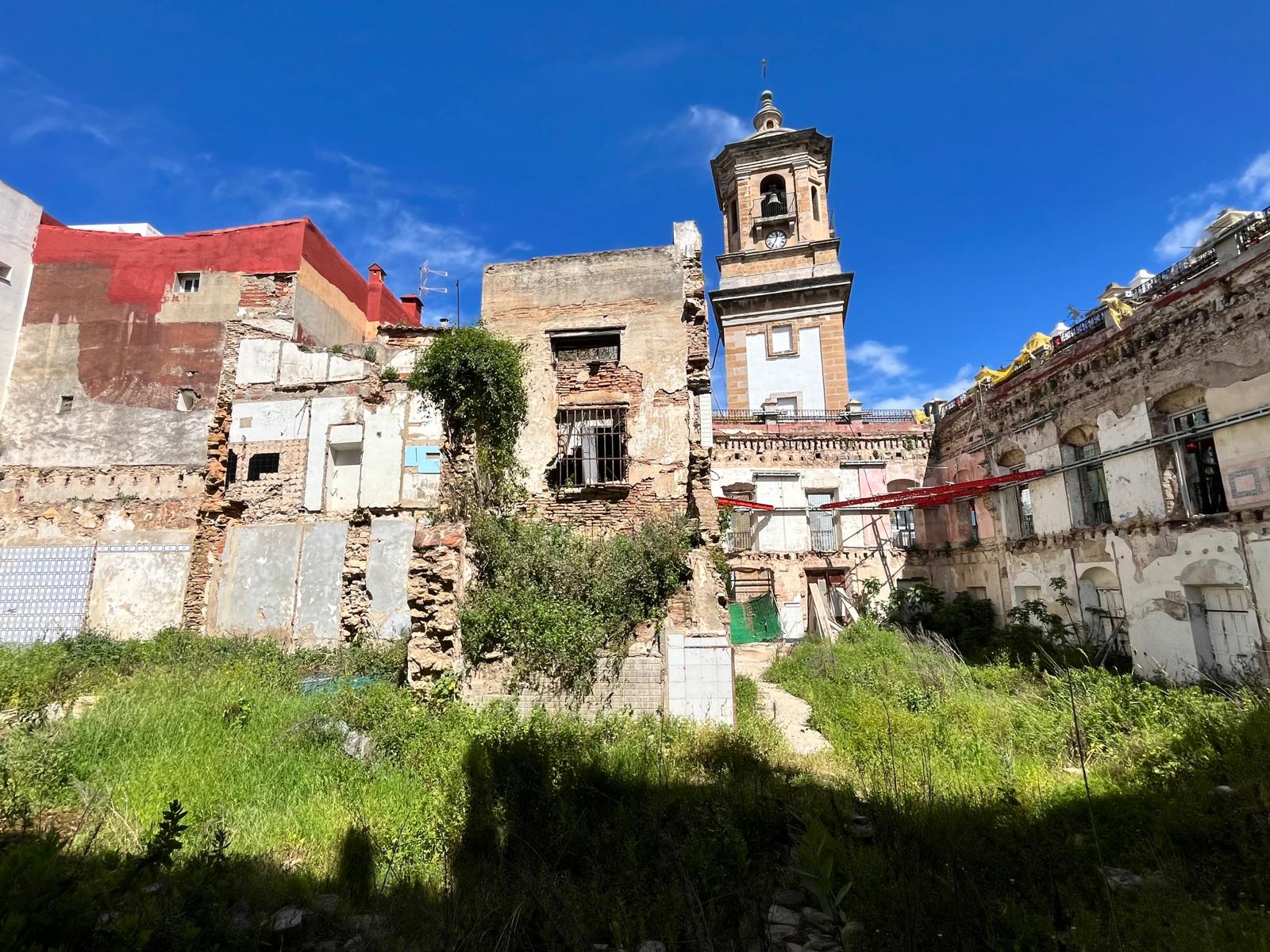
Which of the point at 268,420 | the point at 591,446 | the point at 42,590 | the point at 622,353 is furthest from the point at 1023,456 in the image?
the point at 42,590

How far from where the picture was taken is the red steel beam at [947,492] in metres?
15.3

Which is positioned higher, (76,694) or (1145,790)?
(76,694)

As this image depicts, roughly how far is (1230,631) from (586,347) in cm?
1299

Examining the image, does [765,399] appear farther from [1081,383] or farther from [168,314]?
[168,314]

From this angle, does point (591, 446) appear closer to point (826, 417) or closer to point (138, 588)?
point (138, 588)

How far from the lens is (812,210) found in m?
27.7

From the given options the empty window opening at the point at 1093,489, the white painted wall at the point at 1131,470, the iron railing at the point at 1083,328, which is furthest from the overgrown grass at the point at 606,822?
the iron railing at the point at 1083,328

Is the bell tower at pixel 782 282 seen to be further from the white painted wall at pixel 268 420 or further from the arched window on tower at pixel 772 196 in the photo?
the white painted wall at pixel 268 420

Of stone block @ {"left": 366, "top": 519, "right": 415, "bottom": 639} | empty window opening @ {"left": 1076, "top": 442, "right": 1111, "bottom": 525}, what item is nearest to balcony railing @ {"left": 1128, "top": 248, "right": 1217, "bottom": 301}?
empty window opening @ {"left": 1076, "top": 442, "right": 1111, "bottom": 525}

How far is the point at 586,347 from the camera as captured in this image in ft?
41.2

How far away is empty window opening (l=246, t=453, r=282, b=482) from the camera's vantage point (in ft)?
46.8

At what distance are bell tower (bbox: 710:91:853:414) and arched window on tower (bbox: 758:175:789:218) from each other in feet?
0.13

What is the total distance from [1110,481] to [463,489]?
1351cm

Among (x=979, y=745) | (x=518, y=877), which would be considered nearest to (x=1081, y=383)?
(x=979, y=745)
